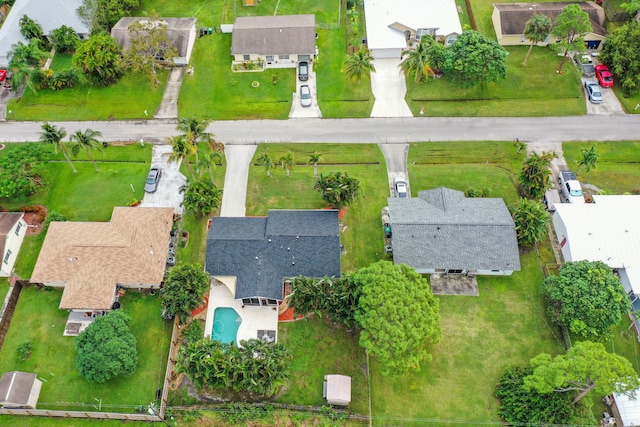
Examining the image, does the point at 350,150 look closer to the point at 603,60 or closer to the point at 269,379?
the point at 269,379

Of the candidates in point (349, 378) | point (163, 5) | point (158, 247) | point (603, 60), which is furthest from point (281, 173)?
point (603, 60)

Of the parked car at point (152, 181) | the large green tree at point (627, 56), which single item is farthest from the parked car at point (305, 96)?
the large green tree at point (627, 56)

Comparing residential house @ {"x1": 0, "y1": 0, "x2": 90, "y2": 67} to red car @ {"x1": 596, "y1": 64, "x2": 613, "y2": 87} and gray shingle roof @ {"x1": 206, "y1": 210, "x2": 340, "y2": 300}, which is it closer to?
gray shingle roof @ {"x1": 206, "y1": 210, "x2": 340, "y2": 300}

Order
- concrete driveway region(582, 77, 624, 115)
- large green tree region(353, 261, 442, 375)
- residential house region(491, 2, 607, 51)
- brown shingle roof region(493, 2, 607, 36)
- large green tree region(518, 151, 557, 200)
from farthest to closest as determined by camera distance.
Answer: brown shingle roof region(493, 2, 607, 36) → residential house region(491, 2, 607, 51) → concrete driveway region(582, 77, 624, 115) → large green tree region(518, 151, 557, 200) → large green tree region(353, 261, 442, 375)

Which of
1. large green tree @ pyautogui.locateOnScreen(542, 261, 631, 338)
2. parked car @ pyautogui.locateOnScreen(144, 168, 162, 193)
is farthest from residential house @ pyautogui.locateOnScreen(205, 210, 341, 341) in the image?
large green tree @ pyautogui.locateOnScreen(542, 261, 631, 338)

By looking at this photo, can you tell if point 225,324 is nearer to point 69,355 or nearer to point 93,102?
point 69,355

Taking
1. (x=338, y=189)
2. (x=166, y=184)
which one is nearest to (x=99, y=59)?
(x=166, y=184)

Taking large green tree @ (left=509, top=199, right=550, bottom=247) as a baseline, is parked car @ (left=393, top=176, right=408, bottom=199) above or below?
above
